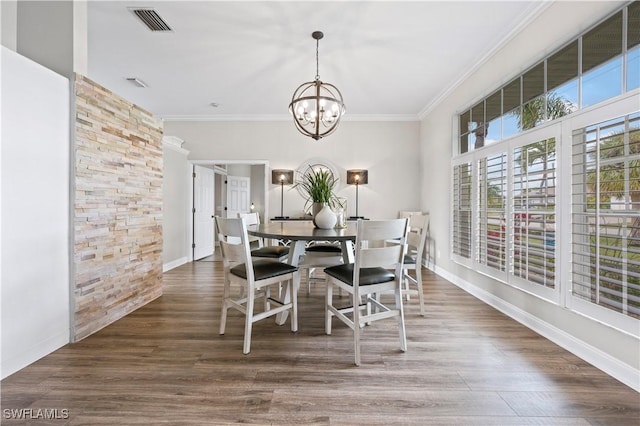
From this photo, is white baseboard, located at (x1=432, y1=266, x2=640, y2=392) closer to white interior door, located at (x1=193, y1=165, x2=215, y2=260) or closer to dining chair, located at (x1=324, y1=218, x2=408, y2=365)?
dining chair, located at (x1=324, y1=218, x2=408, y2=365)

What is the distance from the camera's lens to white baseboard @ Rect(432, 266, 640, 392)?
5.53 feet

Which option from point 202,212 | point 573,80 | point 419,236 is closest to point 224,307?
point 419,236

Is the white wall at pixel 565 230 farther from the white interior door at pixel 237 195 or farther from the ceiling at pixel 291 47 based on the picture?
the white interior door at pixel 237 195

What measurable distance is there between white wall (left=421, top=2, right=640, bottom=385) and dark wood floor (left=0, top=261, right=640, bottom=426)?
0.41 ft

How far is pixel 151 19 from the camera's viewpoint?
2.64m

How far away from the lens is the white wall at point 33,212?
1731 millimetres

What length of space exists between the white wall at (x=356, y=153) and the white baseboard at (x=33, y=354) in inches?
141

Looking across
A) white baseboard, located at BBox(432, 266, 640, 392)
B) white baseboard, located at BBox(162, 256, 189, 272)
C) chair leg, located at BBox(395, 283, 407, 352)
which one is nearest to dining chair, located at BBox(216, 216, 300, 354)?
chair leg, located at BBox(395, 283, 407, 352)

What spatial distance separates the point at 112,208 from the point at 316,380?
7.23 feet

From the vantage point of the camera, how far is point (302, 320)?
2641 millimetres

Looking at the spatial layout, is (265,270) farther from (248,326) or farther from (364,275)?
(364,275)

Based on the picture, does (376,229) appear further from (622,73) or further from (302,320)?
(622,73)

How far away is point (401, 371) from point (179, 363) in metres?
1.43

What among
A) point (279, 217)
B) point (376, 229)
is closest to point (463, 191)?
point (376, 229)
